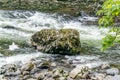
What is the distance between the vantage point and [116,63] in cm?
1214

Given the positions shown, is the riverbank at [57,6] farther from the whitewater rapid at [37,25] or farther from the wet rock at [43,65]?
the wet rock at [43,65]

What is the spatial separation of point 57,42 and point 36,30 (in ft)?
15.7

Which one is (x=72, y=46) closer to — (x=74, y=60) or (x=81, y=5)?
(x=74, y=60)

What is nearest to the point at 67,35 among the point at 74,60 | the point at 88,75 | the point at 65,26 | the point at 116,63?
the point at 74,60

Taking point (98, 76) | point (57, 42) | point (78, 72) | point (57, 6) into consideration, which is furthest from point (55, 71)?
point (57, 6)

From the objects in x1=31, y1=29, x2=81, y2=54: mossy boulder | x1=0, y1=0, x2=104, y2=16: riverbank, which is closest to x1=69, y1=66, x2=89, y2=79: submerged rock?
x1=31, y1=29, x2=81, y2=54: mossy boulder

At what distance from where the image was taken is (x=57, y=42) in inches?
525

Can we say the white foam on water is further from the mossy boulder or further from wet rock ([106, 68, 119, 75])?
wet rock ([106, 68, 119, 75])

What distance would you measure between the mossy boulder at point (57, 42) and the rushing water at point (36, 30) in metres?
0.35

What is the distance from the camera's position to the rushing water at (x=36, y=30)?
12636 millimetres

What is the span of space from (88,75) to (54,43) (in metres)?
3.43

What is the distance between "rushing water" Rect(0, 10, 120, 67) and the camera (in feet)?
41.5

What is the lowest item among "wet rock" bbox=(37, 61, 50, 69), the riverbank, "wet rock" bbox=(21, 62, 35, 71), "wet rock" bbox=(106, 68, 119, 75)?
"wet rock" bbox=(106, 68, 119, 75)

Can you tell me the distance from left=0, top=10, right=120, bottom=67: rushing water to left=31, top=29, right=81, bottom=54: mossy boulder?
347mm
